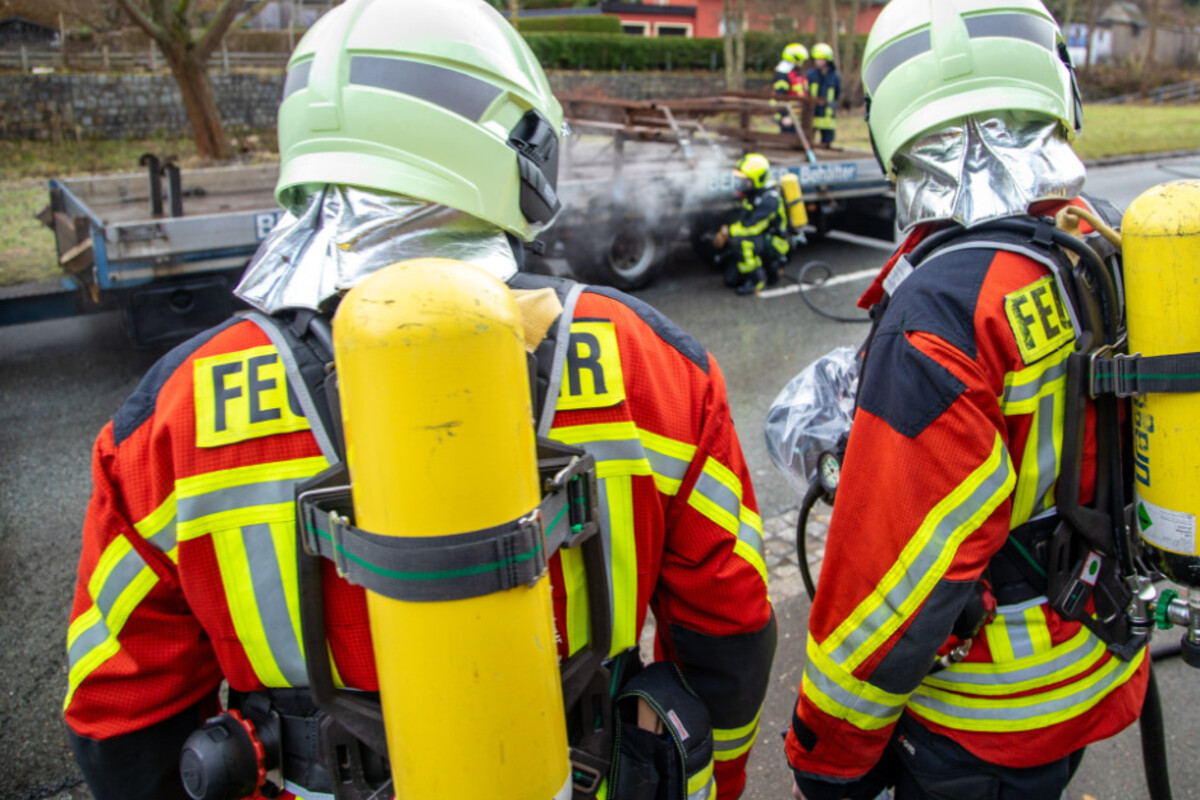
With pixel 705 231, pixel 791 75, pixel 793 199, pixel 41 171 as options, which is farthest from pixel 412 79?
pixel 41 171

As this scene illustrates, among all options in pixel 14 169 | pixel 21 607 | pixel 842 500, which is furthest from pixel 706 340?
pixel 14 169

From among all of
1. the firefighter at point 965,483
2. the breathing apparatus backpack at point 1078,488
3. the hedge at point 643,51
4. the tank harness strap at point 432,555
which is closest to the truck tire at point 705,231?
the firefighter at point 965,483

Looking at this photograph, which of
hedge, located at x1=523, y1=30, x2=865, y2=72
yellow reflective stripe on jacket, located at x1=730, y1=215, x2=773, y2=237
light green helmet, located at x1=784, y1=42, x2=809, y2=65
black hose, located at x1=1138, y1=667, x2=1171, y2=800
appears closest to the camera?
black hose, located at x1=1138, y1=667, x2=1171, y2=800

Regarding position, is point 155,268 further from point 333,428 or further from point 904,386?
point 904,386

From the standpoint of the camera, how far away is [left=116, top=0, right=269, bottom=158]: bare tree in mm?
12758

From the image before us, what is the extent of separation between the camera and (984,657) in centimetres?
170

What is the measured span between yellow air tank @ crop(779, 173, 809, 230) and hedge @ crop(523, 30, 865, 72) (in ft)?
68.6

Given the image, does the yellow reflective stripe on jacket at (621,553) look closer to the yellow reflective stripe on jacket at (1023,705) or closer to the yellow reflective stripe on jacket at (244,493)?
the yellow reflective stripe on jacket at (244,493)

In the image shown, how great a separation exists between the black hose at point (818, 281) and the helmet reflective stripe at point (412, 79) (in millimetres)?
6773

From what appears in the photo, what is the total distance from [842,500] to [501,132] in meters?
0.91

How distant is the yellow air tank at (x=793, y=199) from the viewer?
9.02 m

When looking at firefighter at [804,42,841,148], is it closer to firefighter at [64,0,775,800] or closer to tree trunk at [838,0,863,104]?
firefighter at [64,0,775,800]

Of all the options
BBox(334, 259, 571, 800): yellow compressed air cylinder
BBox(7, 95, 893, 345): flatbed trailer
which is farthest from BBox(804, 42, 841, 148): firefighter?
BBox(334, 259, 571, 800): yellow compressed air cylinder

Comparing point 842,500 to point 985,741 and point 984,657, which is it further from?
point 985,741
